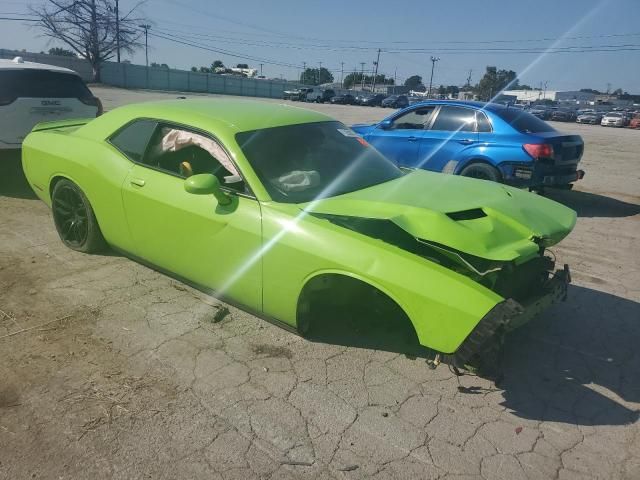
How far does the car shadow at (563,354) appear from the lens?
2.80m

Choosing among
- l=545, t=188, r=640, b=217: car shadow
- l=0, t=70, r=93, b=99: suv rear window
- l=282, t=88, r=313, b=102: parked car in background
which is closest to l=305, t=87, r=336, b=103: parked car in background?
l=282, t=88, r=313, b=102: parked car in background

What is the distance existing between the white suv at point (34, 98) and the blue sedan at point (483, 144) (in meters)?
4.57

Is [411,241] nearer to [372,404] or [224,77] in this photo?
[372,404]

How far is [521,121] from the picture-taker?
696cm

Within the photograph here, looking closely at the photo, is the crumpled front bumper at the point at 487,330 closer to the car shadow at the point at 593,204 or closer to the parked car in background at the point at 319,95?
the car shadow at the point at 593,204

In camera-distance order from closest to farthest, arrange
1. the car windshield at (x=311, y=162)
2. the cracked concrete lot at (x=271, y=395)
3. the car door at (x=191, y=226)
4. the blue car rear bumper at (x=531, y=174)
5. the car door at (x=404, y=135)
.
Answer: the cracked concrete lot at (x=271, y=395) < the car door at (x=191, y=226) < the car windshield at (x=311, y=162) < the blue car rear bumper at (x=531, y=174) < the car door at (x=404, y=135)

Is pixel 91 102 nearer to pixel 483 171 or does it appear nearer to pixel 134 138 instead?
pixel 134 138

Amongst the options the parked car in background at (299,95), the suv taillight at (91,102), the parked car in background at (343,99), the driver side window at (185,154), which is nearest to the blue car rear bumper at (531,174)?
the driver side window at (185,154)

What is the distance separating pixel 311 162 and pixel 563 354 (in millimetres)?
2169

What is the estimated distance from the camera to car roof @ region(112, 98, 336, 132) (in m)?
3.62

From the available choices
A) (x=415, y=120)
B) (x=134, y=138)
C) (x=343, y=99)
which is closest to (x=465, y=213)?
(x=134, y=138)

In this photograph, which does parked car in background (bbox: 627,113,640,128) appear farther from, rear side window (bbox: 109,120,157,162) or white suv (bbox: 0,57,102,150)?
rear side window (bbox: 109,120,157,162)

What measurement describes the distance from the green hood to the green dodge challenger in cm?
1

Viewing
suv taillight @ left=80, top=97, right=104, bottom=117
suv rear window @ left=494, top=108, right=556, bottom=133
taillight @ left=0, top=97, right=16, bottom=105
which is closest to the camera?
taillight @ left=0, top=97, right=16, bottom=105
